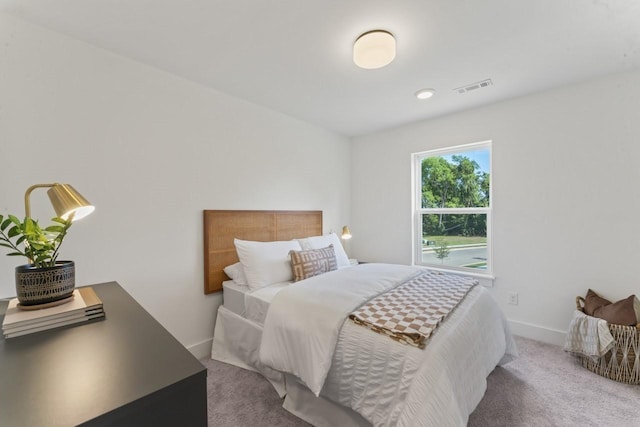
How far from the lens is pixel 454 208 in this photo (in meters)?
3.22

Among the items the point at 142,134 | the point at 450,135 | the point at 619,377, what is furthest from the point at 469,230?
the point at 142,134

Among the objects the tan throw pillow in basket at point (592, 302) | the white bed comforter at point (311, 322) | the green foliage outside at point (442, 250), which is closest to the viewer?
the white bed comforter at point (311, 322)

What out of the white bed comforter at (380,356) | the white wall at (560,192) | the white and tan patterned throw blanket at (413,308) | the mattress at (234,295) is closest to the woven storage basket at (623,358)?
the white wall at (560,192)

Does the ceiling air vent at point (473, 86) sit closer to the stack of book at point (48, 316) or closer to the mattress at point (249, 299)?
the mattress at point (249, 299)

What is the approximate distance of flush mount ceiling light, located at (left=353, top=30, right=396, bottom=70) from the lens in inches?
66.6

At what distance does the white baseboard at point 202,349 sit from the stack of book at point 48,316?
1.38 meters

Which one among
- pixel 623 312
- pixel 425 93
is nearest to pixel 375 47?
pixel 425 93

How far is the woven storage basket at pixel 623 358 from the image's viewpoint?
1915 millimetres

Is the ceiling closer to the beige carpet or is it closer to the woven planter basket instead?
the woven planter basket

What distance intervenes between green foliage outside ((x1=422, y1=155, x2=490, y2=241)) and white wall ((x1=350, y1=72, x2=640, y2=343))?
0.64ft

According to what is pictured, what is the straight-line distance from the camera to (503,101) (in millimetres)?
2740

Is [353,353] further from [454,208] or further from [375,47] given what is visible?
[454,208]

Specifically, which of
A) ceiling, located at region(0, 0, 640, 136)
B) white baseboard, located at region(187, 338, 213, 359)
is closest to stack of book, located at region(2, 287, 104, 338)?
white baseboard, located at region(187, 338, 213, 359)

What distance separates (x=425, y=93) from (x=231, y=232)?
88.2 inches
